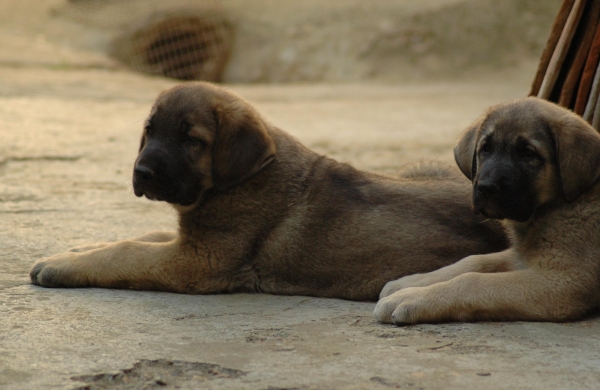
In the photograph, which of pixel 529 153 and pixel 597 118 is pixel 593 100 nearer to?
pixel 597 118

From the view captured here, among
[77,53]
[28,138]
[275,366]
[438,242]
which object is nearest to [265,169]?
[438,242]

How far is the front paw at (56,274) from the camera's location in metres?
4.79

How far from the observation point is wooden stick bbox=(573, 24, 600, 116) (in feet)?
21.0

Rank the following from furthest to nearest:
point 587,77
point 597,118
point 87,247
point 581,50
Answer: point 581,50
point 587,77
point 597,118
point 87,247

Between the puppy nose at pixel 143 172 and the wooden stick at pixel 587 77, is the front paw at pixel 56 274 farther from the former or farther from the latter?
the wooden stick at pixel 587 77

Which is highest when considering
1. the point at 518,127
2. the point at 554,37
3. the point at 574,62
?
the point at 554,37

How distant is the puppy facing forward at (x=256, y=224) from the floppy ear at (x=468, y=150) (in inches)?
9.4

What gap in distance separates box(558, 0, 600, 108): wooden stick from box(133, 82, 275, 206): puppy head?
2.73 meters

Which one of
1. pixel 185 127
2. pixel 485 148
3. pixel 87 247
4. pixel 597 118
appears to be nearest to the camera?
pixel 485 148

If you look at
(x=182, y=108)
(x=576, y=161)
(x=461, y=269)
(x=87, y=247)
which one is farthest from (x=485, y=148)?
(x=87, y=247)

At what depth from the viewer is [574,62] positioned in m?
6.63

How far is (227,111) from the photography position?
5.04m

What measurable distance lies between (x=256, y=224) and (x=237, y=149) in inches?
17.0

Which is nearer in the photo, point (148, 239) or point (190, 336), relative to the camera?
point (190, 336)
